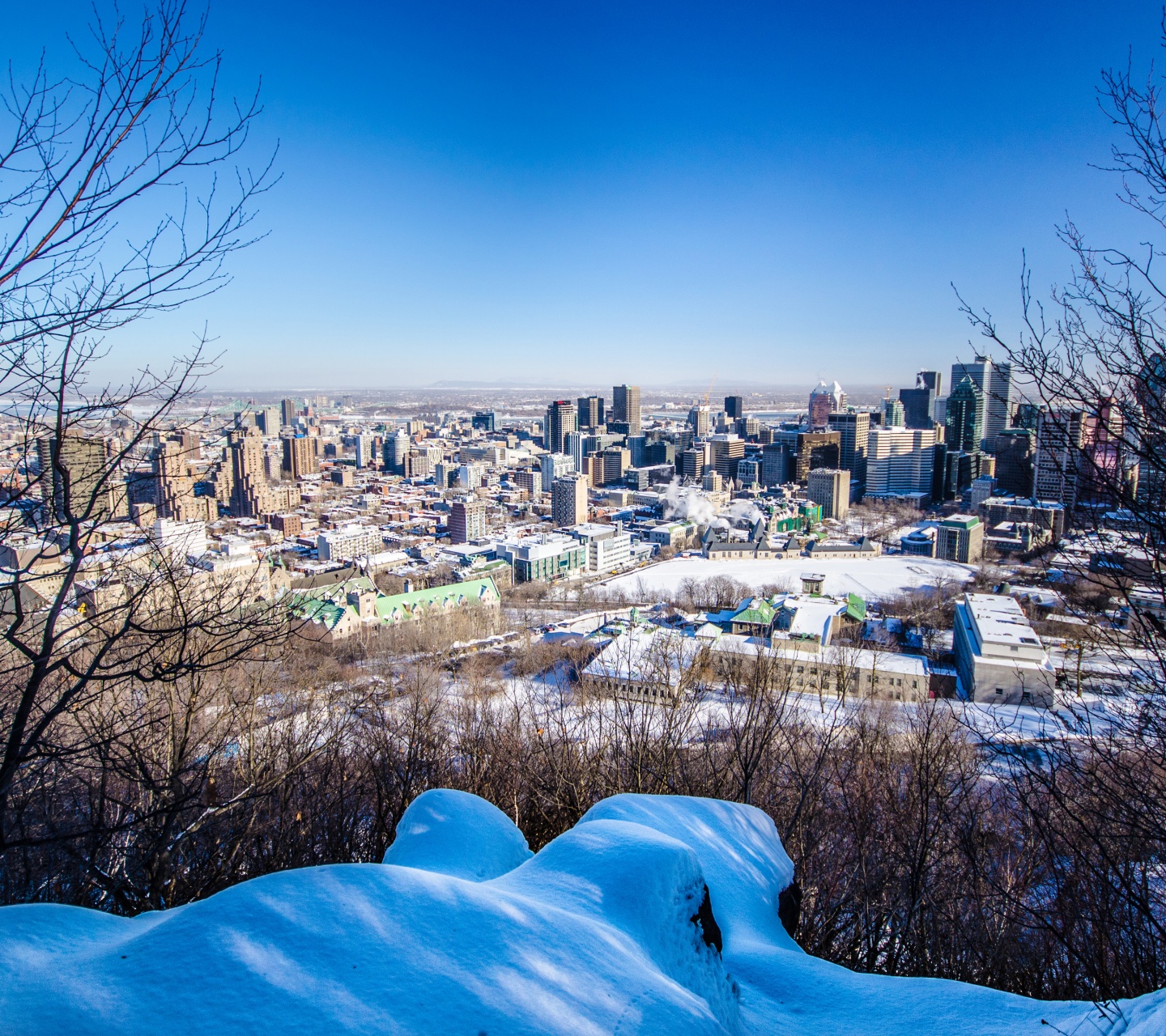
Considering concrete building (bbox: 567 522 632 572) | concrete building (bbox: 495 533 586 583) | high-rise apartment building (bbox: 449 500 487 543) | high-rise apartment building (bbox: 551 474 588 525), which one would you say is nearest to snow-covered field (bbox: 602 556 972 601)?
concrete building (bbox: 567 522 632 572)

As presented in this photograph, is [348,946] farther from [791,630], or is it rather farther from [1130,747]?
[791,630]

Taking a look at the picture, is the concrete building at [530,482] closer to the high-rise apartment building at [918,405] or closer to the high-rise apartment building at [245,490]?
the high-rise apartment building at [245,490]

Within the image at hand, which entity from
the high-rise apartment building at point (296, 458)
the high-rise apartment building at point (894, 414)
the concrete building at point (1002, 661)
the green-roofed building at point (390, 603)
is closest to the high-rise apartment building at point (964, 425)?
the high-rise apartment building at point (894, 414)

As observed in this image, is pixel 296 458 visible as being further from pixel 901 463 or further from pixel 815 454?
pixel 901 463

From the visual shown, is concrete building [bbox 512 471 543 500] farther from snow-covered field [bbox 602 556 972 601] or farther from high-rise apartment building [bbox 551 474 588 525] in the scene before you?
snow-covered field [bbox 602 556 972 601]

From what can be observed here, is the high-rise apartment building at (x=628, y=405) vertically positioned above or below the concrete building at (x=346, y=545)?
above

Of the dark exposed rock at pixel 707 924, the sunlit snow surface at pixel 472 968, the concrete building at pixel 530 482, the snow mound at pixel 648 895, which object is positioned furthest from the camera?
the concrete building at pixel 530 482
